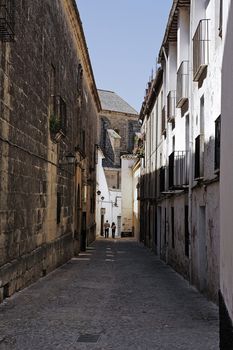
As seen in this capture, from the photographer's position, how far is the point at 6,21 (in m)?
8.43

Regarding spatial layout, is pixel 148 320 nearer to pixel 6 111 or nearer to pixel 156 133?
pixel 6 111

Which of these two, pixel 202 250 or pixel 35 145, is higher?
pixel 35 145

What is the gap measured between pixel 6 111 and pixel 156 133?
14163mm

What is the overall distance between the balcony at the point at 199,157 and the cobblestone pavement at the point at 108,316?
2465mm

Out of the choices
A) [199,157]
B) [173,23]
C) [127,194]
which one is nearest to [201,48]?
[199,157]

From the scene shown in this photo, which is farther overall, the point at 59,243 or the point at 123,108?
the point at 123,108

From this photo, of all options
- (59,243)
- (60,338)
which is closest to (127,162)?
(59,243)

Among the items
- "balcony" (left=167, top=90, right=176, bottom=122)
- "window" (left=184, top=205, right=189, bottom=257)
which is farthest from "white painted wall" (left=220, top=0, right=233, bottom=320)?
"balcony" (left=167, top=90, right=176, bottom=122)

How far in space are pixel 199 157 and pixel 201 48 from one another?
220 centimetres

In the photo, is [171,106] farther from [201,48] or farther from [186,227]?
[201,48]

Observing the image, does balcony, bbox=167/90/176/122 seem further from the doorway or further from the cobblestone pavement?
the cobblestone pavement

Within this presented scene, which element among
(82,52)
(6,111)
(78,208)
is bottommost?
(78,208)

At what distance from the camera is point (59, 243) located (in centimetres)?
1631

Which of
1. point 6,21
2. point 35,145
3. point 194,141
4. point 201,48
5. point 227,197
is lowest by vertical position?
point 227,197
